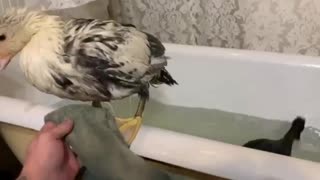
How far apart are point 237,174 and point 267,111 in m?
0.58

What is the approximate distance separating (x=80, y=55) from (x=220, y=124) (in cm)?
65

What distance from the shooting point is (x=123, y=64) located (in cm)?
105

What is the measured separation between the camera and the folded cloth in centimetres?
99

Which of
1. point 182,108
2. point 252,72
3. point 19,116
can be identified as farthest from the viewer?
point 182,108

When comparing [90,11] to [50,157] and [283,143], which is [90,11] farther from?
[50,157]

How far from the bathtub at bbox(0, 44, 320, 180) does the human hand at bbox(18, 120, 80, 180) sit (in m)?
0.15

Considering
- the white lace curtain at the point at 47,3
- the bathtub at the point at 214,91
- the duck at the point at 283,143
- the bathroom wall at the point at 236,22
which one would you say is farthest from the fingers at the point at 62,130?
the bathroom wall at the point at 236,22

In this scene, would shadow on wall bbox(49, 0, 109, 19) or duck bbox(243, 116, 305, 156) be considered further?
shadow on wall bbox(49, 0, 109, 19)

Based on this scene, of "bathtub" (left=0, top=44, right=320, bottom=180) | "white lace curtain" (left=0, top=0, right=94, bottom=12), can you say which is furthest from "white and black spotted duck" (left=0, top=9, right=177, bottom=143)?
"white lace curtain" (left=0, top=0, right=94, bottom=12)

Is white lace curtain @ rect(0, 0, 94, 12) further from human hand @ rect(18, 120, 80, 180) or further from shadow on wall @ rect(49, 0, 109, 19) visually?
human hand @ rect(18, 120, 80, 180)

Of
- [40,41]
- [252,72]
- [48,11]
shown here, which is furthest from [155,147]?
[48,11]

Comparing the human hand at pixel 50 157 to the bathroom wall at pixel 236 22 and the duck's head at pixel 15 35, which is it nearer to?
the duck's head at pixel 15 35

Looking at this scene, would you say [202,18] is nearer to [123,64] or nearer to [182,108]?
[182,108]

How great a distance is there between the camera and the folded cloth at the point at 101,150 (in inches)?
38.9
